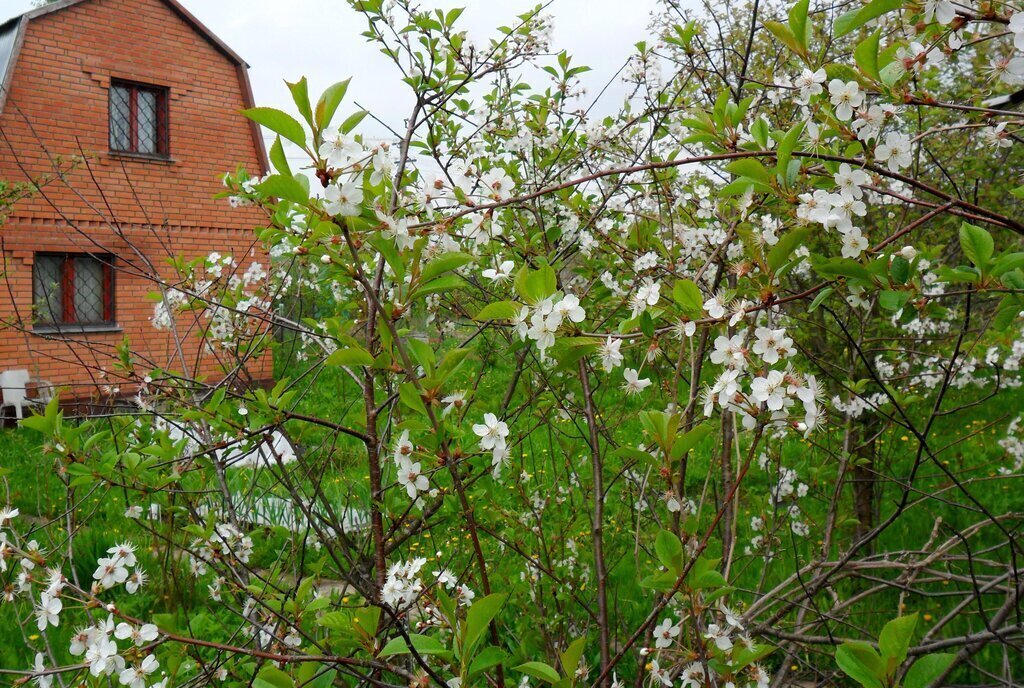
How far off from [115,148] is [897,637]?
1162cm

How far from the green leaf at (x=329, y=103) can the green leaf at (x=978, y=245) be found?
2.90 feet

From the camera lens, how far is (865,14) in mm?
1066

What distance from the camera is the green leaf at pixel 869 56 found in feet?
3.38

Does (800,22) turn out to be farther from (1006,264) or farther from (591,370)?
(591,370)

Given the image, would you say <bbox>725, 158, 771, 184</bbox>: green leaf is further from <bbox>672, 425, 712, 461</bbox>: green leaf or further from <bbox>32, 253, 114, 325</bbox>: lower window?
<bbox>32, 253, 114, 325</bbox>: lower window

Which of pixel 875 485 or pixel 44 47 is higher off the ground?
pixel 44 47

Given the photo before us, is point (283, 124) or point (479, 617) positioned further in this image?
point (479, 617)

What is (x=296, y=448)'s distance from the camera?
1854 mm

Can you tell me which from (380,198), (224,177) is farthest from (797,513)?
(380,198)

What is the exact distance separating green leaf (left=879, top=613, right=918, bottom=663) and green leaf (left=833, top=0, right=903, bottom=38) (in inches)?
32.9

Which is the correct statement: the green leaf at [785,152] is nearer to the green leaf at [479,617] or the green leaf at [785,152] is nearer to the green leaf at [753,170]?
the green leaf at [753,170]

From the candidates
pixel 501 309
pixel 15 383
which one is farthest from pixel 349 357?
pixel 15 383

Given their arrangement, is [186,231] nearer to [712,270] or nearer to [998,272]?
[712,270]

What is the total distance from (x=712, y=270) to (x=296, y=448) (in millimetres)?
1771
